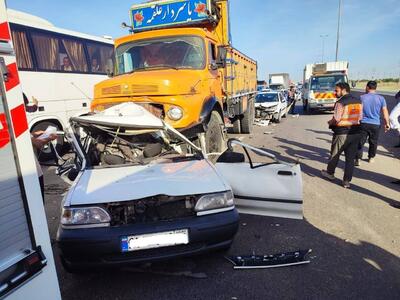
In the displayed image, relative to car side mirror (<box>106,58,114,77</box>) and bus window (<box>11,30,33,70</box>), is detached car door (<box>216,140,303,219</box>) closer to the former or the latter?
car side mirror (<box>106,58,114,77</box>)

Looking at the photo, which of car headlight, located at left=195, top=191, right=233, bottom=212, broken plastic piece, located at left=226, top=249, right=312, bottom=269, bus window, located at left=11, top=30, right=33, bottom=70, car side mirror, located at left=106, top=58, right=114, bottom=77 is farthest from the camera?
bus window, located at left=11, top=30, right=33, bottom=70

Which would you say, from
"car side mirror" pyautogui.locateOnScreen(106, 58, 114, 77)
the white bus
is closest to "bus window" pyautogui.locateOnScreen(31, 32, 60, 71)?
the white bus

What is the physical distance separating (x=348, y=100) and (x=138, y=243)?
428cm

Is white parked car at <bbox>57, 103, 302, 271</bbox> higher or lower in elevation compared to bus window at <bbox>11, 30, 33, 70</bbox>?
lower

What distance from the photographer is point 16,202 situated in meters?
1.67

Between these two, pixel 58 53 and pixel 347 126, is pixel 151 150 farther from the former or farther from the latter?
pixel 58 53

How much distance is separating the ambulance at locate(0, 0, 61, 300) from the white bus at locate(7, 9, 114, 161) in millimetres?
4823

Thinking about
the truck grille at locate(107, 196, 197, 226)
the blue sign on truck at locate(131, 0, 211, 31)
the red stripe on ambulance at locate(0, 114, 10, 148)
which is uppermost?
the blue sign on truck at locate(131, 0, 211, 31)

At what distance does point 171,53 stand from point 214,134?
1.79 meters

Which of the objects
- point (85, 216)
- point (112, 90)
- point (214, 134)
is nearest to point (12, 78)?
point (85, 216)

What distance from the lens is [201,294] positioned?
2588 millimetres

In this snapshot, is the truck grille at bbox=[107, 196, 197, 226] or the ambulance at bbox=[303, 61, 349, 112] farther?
the ambulance at bbox=[303, 61, 349, 112]

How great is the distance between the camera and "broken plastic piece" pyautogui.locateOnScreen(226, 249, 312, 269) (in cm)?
294

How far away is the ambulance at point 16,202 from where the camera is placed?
5.27 feet
